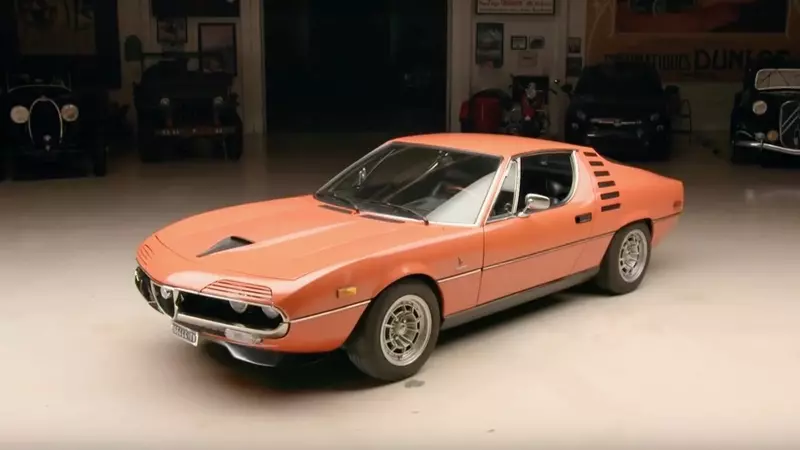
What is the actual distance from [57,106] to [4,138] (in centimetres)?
76

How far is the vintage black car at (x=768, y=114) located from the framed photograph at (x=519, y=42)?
12.3 feet

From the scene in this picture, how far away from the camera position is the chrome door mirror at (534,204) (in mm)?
4730

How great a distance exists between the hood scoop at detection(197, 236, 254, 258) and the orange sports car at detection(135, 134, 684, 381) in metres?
0.01

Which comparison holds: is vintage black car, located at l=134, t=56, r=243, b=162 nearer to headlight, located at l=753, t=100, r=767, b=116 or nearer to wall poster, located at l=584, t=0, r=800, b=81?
wall poster, located at l=584, t=0, r=800, b=81

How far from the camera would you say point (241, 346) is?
3945 millimetres

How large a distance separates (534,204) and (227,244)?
167 centimetres

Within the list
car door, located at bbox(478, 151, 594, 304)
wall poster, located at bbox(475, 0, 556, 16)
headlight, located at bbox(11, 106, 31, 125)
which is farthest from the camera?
wall poster, located at bbox(475, 0, 556, 16)

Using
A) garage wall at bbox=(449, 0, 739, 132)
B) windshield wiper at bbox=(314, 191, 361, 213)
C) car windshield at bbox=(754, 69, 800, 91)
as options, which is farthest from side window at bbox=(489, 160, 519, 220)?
garage wall at bbox=(449, 0, 739, 132)

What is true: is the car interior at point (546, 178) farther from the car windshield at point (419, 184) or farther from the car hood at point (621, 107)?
the car hood at point (621, 107)

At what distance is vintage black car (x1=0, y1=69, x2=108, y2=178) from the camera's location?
10008mm

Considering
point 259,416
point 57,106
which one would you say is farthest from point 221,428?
point 57,106

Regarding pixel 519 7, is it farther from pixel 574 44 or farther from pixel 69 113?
pixel 69 113

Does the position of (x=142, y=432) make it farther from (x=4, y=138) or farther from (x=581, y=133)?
(x=581, y=133)

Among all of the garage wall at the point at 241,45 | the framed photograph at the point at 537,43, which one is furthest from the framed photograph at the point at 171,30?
the framed photograph at the point at 537,43
